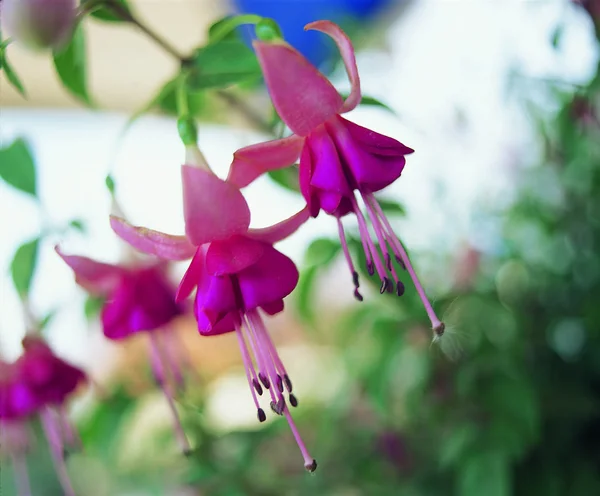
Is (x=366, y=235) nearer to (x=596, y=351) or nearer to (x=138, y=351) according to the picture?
(x=596, y=351)

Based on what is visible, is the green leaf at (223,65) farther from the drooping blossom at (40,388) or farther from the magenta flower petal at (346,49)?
the drooping blossom at (40,388)

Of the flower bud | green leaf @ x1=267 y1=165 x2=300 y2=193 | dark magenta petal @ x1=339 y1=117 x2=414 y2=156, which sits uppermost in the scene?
the flower bud

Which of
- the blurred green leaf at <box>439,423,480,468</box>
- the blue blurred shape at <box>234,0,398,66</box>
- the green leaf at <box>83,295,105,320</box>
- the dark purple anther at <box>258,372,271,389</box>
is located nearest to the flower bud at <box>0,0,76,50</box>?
the dark purple anther at <box>258,372,271,389</box>

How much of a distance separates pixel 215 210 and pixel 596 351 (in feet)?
2.27

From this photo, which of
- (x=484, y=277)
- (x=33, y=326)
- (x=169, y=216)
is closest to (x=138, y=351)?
(x=169, y=216)

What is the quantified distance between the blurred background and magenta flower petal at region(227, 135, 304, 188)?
0.32 ft

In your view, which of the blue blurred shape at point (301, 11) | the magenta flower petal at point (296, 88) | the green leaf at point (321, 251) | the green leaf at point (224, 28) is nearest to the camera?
the magenta flower petal at point (296, 88)

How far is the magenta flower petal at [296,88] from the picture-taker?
0.33 meters

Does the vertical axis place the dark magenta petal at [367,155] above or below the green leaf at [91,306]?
above

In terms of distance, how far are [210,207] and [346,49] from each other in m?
0.12

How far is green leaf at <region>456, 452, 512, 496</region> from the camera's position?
2.04 feet

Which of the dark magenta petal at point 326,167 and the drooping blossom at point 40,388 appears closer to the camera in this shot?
the dark magenta petal at point 326,167

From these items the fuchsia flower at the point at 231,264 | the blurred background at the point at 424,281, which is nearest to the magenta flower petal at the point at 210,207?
the fuchsia flower at the point at 231,264

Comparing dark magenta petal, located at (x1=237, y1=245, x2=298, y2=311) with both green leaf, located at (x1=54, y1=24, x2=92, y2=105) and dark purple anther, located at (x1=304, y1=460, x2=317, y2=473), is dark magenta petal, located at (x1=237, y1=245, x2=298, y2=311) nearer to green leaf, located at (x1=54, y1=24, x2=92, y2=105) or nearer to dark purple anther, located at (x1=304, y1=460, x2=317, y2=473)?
dark purple anther, located at (x1=304, y1=460, x2=317, y2=473)
